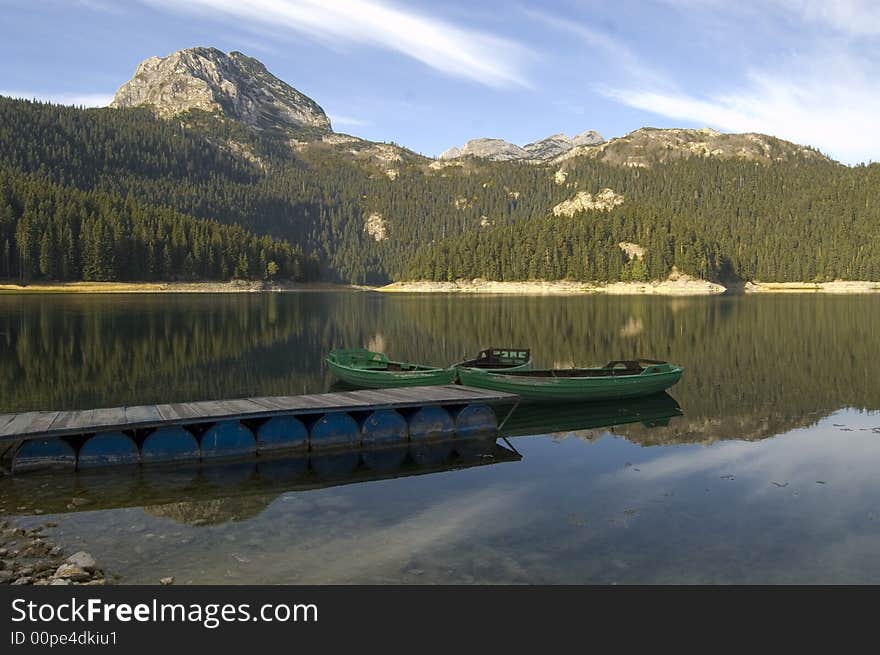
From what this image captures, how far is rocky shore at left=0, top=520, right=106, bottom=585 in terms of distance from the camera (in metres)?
12.9

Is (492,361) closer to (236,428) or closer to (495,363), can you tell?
(495,363)

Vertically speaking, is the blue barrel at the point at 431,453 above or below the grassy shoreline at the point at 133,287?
below

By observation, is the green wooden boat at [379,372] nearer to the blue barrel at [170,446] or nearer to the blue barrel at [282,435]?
the blue barrel at [282,435]

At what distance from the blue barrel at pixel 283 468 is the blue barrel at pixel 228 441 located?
2.35ft

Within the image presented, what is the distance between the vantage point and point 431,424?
26203 mm

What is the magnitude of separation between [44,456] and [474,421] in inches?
615

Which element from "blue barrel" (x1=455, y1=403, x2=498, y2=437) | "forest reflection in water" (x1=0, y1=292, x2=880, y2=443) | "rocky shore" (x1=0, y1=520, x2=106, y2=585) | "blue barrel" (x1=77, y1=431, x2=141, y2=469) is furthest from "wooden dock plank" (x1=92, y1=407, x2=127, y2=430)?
"blue barrel" (x1=455, y1=403, x2=498, y2=437)

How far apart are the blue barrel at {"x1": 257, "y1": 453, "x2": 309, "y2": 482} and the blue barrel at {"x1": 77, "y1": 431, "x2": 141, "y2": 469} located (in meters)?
4.22

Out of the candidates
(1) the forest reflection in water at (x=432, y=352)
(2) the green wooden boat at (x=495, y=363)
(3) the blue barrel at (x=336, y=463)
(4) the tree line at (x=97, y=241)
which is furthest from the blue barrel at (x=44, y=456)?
(4) the tree line at (x=97, y=241)

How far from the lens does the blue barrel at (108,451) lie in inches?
835

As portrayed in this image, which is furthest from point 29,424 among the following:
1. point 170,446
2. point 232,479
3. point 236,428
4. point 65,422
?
point 232,479
